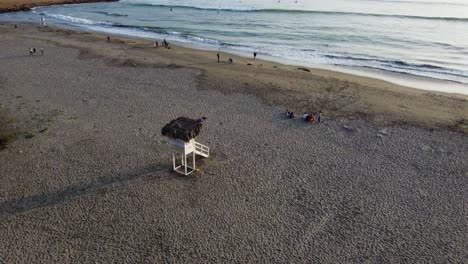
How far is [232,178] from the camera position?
15.7m

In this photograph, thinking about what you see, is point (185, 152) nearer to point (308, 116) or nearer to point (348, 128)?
point (308, 116)

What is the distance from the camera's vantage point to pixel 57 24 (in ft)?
195

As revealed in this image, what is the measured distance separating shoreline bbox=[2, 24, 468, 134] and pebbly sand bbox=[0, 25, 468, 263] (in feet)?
0.63

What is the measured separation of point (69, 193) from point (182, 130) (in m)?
5.30

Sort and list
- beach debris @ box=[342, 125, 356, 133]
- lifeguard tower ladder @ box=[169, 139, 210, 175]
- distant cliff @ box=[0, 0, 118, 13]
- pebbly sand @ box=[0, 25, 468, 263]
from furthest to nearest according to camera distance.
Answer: distant cliff @ box=[0, 0, 118, 13]
beach debris @ box=[342, 125, 356, 133]
lifeguard tower ladder @ box=[169, 139, 210, 175]
pebbly sand @ box=[0, 25, 468, 263]

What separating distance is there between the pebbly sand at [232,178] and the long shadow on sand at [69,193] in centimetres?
7

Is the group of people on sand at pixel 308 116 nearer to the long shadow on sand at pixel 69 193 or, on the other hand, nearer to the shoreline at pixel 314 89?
the shoreline at pixel 314 89

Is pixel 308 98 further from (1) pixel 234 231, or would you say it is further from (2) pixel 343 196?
(1) pixel 234 231

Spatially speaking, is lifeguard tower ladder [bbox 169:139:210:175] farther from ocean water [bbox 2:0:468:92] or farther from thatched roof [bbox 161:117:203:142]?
ocean water [bbox 2:0:468:92]

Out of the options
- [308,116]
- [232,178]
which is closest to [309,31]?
[308,116]

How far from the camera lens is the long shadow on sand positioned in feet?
45.1

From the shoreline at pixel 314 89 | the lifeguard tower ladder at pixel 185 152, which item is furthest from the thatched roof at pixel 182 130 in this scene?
the shoreline at pixel 314 89

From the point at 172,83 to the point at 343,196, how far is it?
17.0 metres

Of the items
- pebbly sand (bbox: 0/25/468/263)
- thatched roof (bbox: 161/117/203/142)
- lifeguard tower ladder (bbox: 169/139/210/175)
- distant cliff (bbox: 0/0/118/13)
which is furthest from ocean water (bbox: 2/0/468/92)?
thatched roof (bbox: 161/117/203/142)
